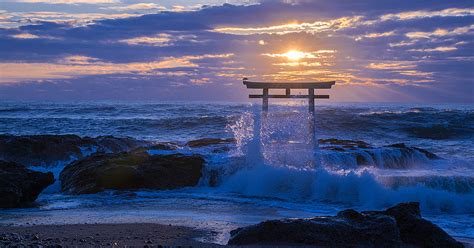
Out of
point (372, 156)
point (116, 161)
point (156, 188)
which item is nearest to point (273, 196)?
point (156, 188)

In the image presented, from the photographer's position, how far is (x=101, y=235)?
7.76 meters

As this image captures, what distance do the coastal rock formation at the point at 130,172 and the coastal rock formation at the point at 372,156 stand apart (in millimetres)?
4364

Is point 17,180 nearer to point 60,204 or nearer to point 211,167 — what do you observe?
point 60,204

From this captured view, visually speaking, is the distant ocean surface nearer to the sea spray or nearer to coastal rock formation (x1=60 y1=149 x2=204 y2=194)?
the sea spray

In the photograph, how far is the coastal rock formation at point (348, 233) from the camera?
7.32 metres

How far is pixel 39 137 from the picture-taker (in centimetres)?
1830

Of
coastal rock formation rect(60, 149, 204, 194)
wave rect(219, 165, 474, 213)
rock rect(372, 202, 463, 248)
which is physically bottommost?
wave rect(219, 165, 474, 213)

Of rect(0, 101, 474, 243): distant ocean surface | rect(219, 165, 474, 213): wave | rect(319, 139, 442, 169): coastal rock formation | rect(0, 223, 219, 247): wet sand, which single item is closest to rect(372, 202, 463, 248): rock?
rect(0, 101, 474, 243): distant ocean surface

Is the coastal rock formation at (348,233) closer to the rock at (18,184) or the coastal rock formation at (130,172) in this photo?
the rock at (18,184)

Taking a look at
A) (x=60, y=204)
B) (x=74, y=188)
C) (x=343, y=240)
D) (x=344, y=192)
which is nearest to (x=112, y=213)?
(x=60, y=204)

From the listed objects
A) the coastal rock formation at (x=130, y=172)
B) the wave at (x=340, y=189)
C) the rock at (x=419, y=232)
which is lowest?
the wave at (x=340, y=189)

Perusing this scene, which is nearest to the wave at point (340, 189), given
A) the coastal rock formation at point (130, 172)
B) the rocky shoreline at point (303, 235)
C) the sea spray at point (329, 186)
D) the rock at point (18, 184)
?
the sea spray at point (329, 186)

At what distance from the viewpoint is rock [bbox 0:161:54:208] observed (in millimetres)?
10992

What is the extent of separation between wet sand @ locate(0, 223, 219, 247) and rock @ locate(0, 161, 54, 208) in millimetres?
2489
